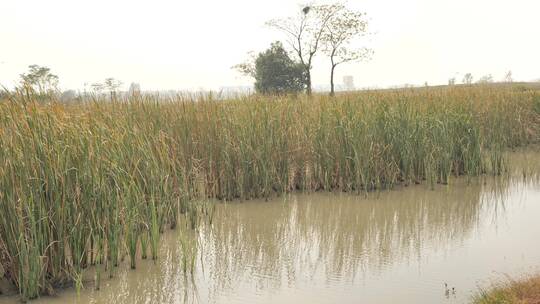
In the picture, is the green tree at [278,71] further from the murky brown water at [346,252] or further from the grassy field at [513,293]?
the grassy field at [513,293]

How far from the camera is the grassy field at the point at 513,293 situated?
2852 mm

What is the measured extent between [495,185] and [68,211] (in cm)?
592

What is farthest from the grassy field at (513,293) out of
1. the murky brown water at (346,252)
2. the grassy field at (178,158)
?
the grassy field at (178,158)

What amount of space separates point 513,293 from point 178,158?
13.7 ft

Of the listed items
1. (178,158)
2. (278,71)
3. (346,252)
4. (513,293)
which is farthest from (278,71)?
(513,293)

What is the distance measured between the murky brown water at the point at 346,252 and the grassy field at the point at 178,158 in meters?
0.27

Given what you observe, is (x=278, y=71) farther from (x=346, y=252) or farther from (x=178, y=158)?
(x=346, y=252)

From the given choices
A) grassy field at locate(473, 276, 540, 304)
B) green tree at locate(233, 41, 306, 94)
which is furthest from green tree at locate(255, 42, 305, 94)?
grassy field at locate(473, 276, 540, 304)

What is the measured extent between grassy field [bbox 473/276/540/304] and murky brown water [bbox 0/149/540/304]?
203mm

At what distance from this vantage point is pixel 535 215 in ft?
17.6

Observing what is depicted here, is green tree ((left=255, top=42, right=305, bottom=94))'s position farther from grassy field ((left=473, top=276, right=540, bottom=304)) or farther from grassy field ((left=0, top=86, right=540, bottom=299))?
grassy field ((left=473, top=276, right=540, bottom=304))

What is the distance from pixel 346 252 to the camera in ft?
13.8

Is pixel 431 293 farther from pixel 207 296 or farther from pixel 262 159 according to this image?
pixel 262 159

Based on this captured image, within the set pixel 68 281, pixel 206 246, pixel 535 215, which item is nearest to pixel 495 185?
pixel 535 215
